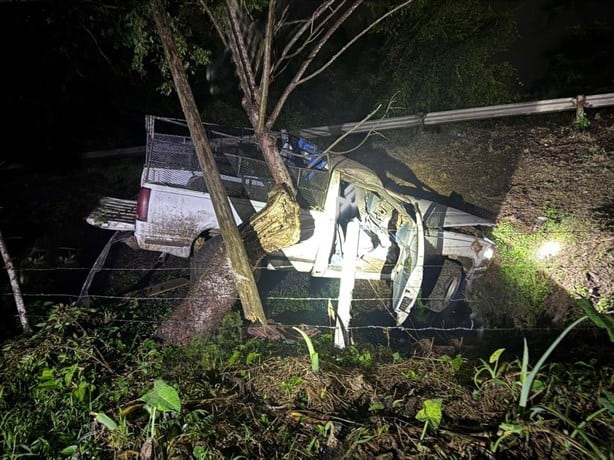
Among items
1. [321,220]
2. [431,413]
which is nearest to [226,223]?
[321,220]

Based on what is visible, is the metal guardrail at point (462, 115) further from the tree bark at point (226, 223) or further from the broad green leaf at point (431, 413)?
the broad green leaf at point (431, 413)

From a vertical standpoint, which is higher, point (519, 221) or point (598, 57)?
point (598, 57)

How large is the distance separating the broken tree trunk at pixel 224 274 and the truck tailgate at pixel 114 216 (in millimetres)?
1960

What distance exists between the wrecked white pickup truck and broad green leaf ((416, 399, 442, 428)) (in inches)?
75.5

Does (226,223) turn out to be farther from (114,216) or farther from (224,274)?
(114,216)

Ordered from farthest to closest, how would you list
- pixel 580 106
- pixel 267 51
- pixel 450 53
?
pixel 450 53
pixel 580 106
pixel 267 51

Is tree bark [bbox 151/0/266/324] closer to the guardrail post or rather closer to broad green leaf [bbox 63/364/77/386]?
broad green leaf [bbox 63/364/77/386]

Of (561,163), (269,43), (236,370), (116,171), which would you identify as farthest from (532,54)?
(236,370)

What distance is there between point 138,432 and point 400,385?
229 centimetres

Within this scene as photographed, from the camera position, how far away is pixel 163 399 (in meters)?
2.95

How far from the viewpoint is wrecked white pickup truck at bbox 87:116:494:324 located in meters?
5.28

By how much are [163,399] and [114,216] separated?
388 cm

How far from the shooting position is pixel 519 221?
6719 mm

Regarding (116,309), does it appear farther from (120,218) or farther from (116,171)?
(116,171)
